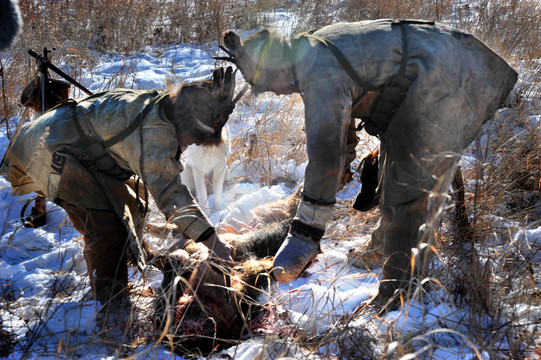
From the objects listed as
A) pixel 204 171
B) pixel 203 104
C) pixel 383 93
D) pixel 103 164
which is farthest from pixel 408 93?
pixel 204 171

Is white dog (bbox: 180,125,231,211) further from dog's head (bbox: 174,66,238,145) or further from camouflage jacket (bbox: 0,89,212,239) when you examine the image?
dog's head (bbox: 174,66,238,145)

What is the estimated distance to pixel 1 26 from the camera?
2311 mm

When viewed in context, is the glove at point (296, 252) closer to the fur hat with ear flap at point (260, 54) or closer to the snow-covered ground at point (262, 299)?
the snow-covered ground at point (262, 299)

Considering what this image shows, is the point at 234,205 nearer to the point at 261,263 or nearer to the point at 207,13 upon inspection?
the point at 261,263

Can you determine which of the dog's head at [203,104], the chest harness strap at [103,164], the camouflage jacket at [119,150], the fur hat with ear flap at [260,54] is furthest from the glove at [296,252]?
the chest harness strap at [103,164]

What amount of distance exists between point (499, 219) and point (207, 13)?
754cm

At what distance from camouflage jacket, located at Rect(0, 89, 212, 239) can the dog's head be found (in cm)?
10

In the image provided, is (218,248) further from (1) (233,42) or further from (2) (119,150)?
(1) (233,42)

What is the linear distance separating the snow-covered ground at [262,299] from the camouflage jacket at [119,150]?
25 centimetres

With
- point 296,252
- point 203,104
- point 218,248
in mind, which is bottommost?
point 218,248

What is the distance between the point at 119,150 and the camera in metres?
3.33

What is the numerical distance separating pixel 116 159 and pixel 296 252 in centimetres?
152

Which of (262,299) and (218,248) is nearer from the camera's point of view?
(218,248)

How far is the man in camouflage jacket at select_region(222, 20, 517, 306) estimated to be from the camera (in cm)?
271
